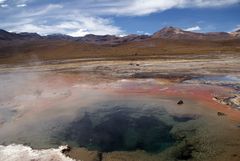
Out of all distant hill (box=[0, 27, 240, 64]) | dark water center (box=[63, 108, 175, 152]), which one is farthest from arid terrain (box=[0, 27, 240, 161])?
distant hill (box=[0, 27, 240, 64])

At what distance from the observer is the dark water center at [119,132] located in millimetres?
10771

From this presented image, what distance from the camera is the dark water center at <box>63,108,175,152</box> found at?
10.8 metres

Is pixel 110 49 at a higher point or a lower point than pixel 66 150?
higher

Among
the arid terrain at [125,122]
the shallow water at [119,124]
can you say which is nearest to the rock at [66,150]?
the arid terrain at [125,122]

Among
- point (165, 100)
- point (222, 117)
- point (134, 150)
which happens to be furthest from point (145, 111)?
point (134, 150)

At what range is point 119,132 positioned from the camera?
1226cm

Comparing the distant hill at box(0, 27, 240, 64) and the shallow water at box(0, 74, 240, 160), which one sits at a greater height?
the distant hill at box(0, 27, 240, 64)

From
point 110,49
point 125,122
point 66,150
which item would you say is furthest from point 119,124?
point 110,49

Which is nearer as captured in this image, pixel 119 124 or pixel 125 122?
pixel 119 124

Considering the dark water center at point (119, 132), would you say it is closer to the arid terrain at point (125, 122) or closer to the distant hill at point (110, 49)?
the arid terrain at point (125, 122)

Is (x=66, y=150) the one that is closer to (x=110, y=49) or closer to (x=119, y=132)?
(x=119, y=132)

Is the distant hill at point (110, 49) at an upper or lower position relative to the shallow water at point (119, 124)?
upper

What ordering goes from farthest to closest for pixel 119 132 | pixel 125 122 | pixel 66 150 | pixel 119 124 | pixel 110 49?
pixel 110 49 → pixel 125 122 → pixel 119 124 → pixel 119 132 → pixel 66 150

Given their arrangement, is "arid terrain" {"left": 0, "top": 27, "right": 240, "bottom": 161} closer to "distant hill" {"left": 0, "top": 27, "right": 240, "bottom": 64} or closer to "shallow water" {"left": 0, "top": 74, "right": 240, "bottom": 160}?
"shallow water" {"left": 0, "top": 74, "right": 240, "bottom": 160}
